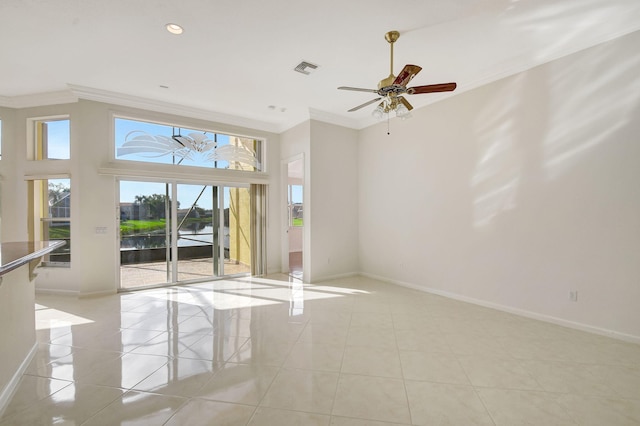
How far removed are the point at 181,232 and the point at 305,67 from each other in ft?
12.6

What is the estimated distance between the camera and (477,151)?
425 centimetres

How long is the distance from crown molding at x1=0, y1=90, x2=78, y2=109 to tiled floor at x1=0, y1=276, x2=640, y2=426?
3414 mm

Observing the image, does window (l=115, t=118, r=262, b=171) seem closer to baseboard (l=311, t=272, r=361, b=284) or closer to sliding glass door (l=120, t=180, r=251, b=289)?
sliding glass door (l=120, t=180, r=251, b=289)

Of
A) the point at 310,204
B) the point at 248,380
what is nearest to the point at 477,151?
the point at 310,204

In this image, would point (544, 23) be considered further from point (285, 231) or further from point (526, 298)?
point (285, 231)

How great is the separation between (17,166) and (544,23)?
796 cm

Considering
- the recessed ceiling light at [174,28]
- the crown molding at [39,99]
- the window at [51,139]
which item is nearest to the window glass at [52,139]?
the window at [51,139]

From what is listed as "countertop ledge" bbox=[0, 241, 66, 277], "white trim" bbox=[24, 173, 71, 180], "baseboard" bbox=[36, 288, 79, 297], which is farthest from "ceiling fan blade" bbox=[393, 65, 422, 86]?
"baseboard" bbox=[36, 288, 79, 297]

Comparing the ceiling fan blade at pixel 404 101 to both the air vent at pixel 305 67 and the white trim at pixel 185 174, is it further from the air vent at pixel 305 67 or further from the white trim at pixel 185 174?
the white trim at pixel 185 174

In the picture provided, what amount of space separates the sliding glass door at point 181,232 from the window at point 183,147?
485 mm

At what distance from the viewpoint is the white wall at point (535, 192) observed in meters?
3.06

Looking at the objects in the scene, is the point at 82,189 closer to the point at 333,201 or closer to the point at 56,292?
the point at 56,292

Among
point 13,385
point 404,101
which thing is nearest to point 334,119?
point 404,101

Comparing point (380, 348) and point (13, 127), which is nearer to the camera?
Result: point (380, 348)
